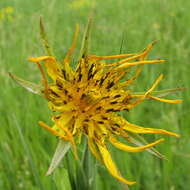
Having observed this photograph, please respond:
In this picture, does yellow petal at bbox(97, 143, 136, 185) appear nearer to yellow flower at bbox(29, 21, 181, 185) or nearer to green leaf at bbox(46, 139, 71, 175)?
yellow flower at bbox(29, 21, 181, 185)

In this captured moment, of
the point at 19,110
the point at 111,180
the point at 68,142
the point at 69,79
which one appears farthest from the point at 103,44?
the point at 68,142

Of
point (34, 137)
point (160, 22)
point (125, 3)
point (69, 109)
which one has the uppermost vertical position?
point (125, 3)

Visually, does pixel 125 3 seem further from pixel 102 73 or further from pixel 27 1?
pixel 102 73

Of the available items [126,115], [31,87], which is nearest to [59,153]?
[31,87]

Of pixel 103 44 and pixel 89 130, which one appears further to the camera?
pixel 103 44

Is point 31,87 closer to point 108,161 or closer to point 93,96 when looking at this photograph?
point 93,96

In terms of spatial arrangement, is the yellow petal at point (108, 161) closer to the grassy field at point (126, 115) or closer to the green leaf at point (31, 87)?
the grassy field at point (126, 115)

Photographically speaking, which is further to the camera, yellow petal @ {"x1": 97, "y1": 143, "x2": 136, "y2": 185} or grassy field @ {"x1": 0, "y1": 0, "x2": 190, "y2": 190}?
grassy field @ {"x1": 0, "y1": 0, "x2": 190, "y2": 190}

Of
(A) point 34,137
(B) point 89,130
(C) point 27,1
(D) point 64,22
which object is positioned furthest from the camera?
(C) point 27,1

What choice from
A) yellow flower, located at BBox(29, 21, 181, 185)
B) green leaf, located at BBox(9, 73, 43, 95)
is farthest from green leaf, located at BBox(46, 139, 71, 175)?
green leaf, located at BBox(9, 73, 43, 95)
